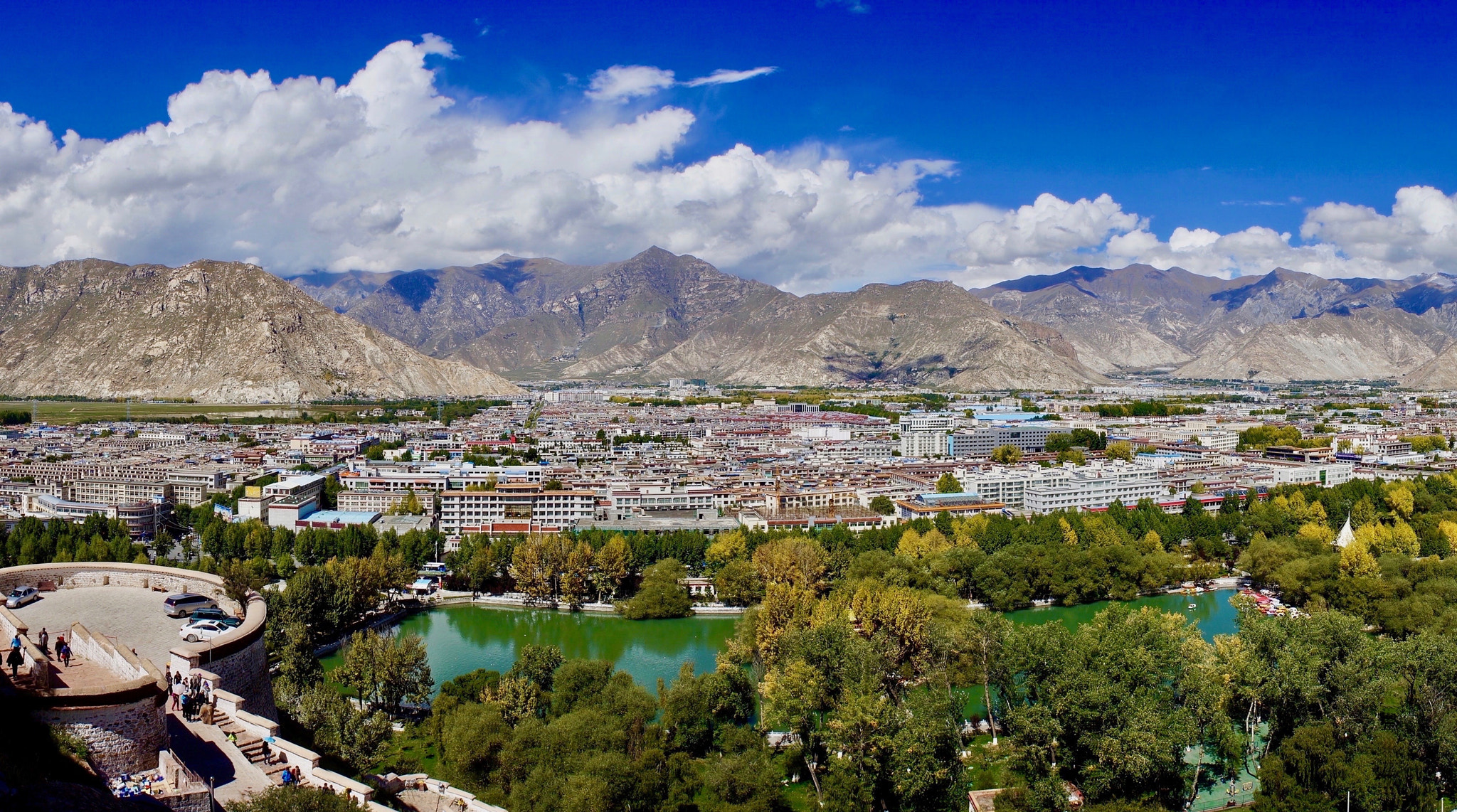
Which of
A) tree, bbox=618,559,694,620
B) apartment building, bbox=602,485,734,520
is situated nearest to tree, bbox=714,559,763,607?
tree, bbox=618,559,694,620

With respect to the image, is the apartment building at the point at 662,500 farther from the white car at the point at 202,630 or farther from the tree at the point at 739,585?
the white car at the point at 202,630

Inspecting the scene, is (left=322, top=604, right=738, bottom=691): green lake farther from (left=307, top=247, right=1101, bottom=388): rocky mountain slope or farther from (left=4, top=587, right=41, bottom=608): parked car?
(left=307, top=247, right=1101, bottom=388): rocky mountain slope

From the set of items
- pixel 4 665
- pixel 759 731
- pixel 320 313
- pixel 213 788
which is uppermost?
pixel 320 313

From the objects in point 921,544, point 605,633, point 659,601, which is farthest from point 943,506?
point 605,633

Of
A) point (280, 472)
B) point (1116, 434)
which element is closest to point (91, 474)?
point (280, 472)

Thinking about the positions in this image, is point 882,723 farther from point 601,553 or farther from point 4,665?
point 601,553
